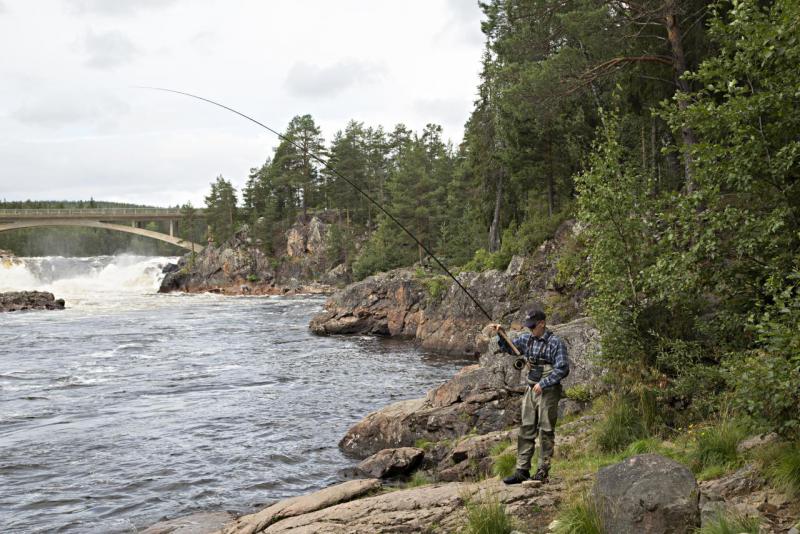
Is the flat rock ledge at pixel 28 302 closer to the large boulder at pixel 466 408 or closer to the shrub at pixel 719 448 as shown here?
the large boulder at pixel 466 408

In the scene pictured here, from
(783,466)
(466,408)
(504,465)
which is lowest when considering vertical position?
(466,408)

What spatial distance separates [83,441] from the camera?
48.7 feet

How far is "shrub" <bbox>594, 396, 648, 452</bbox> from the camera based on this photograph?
881cm

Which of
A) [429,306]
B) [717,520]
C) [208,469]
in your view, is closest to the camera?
[717,520]

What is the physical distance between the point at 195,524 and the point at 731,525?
25.8 feet

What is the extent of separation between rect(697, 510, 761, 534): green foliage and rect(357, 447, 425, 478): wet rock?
282 inches

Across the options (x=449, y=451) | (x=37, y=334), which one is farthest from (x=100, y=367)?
(x=449, y=451)

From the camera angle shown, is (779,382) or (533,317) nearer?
(779,382)

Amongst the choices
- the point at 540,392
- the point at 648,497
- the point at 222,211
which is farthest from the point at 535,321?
the point at 222,211

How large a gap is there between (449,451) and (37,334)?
31330 mm

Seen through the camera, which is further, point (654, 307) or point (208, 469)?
point (208, 469)

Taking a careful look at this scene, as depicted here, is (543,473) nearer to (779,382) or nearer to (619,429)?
(619,429)

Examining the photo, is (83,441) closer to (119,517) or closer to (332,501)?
(119,517)

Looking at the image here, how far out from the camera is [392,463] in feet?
38.5
